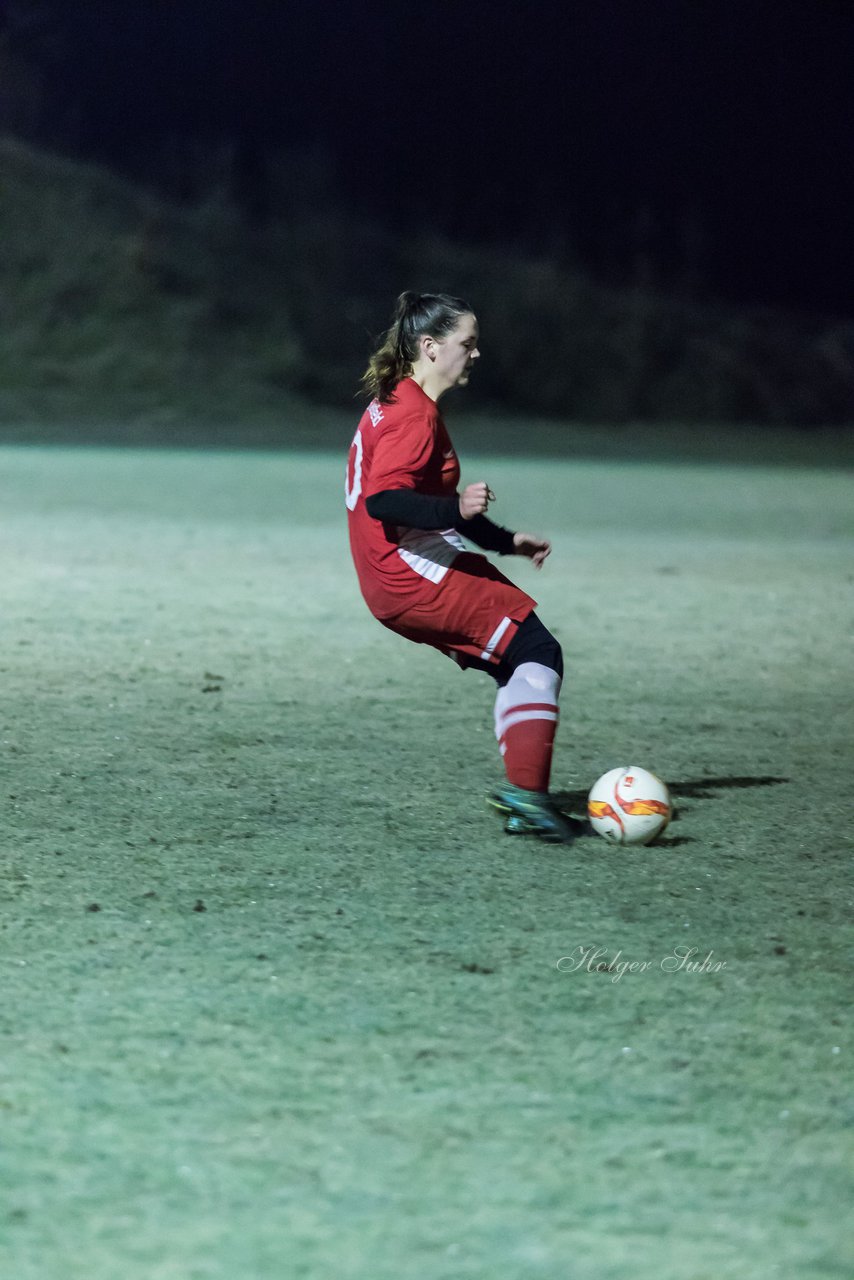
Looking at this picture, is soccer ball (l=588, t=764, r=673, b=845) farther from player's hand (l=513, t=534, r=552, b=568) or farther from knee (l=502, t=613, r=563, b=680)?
player's hand (l=513, t=534, r=552, b=568)

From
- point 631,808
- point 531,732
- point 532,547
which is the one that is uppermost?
point 532,547

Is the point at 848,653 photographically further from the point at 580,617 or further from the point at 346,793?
the point at 346,793

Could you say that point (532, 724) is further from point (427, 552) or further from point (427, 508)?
point (427, 508)

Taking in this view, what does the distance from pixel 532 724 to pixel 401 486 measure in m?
0.75

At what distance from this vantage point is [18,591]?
34.1 ft

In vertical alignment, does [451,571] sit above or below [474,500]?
below

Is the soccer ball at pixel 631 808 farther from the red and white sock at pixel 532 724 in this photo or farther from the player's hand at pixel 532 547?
the player's hand at pixel 532 547

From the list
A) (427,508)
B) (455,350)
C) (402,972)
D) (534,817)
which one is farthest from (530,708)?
(402,972)

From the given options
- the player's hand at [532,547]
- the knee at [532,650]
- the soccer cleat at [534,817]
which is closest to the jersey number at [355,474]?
the player's hand at [532,547]

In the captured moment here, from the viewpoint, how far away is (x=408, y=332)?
5.12 meters

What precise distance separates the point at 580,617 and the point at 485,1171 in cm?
722

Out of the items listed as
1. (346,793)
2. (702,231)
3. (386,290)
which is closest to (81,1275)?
(346,793)

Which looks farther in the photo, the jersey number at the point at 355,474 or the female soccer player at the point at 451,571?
the jersey number at the point at 355,474

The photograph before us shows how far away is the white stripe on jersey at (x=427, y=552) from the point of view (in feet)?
16.8
